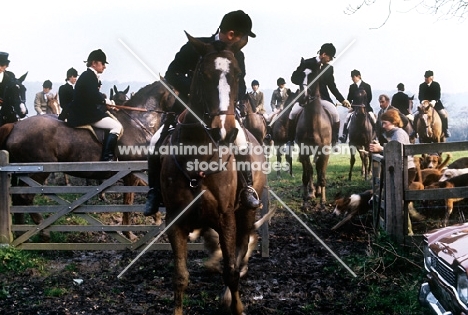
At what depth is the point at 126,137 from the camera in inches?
434

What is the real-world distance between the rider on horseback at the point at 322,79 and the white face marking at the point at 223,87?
7646 mm

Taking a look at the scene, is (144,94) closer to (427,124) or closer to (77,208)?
(77,208)

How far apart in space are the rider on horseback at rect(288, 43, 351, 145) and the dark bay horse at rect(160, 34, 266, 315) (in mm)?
7512

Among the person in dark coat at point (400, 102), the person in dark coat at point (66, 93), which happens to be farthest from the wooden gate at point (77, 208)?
the person in dark coat at point (400, 102)

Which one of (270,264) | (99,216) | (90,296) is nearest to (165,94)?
(99,216)

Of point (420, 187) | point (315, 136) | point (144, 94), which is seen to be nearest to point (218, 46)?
point (420, 187)

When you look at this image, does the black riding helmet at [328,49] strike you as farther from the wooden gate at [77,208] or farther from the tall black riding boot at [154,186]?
the tall black riding boot at [154,186]

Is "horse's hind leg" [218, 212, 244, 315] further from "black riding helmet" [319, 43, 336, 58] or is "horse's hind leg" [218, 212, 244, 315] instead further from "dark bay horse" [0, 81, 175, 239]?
"black riding helmet" [319, 43, 336, 58]

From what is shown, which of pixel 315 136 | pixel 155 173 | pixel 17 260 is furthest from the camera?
pixel 315 136

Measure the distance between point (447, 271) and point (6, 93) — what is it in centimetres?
1069

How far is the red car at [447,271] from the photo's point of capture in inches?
152

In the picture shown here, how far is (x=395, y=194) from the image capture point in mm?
7426

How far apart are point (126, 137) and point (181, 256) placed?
5.80 metres

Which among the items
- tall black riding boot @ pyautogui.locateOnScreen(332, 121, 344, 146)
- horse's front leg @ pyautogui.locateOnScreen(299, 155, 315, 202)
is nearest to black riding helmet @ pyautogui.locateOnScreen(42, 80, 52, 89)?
tall black riding boot @ pyautogui.locateOnScreen(332, 121, 344, 146)
